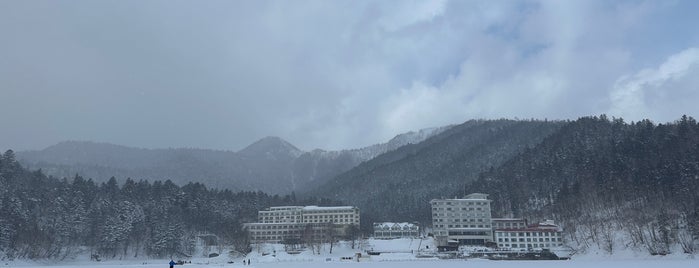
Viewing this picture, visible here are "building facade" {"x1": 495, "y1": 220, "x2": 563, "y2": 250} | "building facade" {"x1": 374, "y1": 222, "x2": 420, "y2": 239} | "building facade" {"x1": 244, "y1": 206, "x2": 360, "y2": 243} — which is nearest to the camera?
"building facade" {"x1": 495, "y1": 220, "x2": 563, "y2": 250}

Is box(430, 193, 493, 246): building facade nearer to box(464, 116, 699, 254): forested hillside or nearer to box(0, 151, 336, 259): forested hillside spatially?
box(464, 116, 699, 254): forested hillside

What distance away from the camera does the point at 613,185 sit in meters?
104

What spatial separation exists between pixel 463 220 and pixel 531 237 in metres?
26.7

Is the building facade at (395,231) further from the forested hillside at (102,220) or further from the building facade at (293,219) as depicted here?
the forested hillside at (102,220)

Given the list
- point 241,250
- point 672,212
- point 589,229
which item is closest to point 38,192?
point 241,250

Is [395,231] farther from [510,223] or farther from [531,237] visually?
[531,237]

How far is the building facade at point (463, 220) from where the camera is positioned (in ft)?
424

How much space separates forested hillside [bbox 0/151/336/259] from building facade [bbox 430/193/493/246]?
49056mm

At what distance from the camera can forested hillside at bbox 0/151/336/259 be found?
97.1 m

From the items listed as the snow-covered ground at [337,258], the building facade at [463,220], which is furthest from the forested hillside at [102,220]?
the building facade at [463,220]

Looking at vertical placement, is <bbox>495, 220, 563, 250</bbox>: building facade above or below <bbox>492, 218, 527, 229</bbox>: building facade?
below

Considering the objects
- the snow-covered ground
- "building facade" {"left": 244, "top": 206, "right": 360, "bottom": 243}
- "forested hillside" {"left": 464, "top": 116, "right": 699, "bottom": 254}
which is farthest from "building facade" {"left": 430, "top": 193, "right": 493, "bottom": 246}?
"building facade" {"left": 244, "top": 206, "right": 360, "bottom": 243}

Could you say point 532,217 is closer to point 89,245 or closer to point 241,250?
point 241,250

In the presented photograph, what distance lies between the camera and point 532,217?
132125 millimetres
